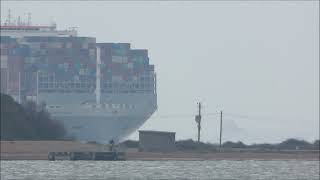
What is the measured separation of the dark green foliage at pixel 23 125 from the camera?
78625 mm

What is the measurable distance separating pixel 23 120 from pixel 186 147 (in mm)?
8296

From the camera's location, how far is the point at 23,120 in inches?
3150

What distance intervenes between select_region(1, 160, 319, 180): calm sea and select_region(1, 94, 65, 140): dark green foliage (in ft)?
49.7

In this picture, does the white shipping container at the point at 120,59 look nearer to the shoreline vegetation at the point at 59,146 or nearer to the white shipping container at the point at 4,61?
the white shipping container at the point at 4,61

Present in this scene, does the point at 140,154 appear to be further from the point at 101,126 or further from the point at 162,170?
the point at 101,126

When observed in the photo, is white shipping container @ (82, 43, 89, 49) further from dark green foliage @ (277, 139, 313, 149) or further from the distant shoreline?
the distant shoreline

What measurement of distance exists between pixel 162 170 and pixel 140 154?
17.4 metres

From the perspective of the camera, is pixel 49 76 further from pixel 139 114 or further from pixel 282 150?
pixel 282 150

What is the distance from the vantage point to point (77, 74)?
132 metres

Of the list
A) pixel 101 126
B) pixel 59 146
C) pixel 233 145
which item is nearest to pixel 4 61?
pixel 101 126

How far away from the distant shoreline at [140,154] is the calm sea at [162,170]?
11.3ft

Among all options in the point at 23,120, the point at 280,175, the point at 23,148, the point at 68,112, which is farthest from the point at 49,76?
the point at 280,175

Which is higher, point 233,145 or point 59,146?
point 59,146

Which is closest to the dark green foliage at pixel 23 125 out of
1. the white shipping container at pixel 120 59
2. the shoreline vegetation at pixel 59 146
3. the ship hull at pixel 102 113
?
the shoreline vegetation at pixel 59 146
